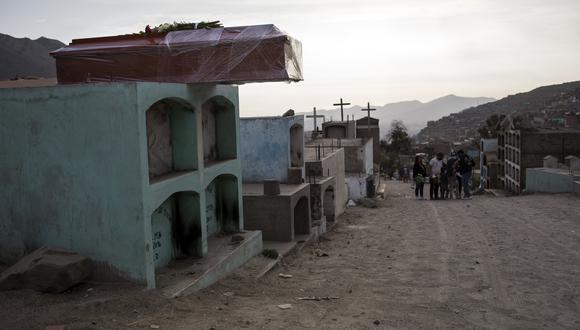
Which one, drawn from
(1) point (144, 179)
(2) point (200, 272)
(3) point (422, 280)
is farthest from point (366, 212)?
(1) point (144, 179)

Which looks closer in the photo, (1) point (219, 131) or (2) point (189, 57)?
(2) point (189, 57)

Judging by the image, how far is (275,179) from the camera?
1794cm

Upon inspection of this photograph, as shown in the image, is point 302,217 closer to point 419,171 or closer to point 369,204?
point 419,171

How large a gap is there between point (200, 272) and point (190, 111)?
298cm

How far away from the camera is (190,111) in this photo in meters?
10.2

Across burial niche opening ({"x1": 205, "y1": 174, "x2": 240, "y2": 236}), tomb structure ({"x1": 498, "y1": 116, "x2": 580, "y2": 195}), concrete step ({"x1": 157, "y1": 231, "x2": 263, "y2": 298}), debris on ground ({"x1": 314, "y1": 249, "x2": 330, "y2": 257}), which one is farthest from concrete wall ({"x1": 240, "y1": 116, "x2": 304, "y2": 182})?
tomb structure ({"x1": 498, "y1": 116, "x2": 580, "y2": 195})

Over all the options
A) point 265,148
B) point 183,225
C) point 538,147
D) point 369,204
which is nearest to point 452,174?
point 369,204

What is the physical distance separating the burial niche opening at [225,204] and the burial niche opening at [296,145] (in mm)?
6558

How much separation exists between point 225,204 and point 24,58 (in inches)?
1575

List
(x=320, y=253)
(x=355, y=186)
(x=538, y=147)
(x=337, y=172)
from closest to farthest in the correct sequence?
(x=320, y=253) < (x=337, y=172) < (x=355, y=186) < (x=538, y=147)

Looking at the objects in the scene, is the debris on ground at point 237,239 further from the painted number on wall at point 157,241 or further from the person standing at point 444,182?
the person standing at point 444,182

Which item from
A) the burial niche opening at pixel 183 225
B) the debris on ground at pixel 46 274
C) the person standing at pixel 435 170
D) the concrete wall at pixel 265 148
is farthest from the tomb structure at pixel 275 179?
the debris on ground at pixel 46 274

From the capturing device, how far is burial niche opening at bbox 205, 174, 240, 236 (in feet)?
41.1

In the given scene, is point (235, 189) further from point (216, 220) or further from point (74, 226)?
point (74, 226)
